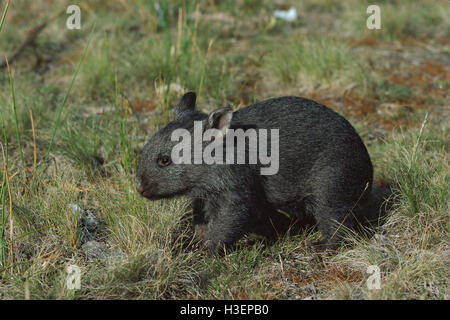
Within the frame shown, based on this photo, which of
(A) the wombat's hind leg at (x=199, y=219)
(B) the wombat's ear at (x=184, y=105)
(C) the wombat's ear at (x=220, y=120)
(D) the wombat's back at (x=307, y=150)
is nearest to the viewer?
(C) the wombat's ear at (x=220, y=120)

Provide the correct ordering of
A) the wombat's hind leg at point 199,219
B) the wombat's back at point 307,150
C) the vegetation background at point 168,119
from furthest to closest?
the wombat's hind leg at point 199,219
the wombat's back at point 307,150
the vegetation background at point 168,119

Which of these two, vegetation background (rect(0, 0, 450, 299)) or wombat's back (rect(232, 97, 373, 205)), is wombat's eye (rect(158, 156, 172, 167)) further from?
wombat's back (rect(232, 97, 373, 205))

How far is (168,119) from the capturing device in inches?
230

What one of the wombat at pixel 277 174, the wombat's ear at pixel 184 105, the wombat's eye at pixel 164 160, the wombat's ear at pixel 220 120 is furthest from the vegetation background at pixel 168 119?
the wombat's ear at pixel 220 120

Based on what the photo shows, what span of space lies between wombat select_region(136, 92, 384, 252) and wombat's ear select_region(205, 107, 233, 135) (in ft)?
0.04

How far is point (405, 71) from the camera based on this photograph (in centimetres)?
768

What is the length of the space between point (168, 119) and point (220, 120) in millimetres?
1846

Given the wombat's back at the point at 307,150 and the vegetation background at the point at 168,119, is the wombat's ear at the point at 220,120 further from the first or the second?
the vegetation background at the point at 168,119

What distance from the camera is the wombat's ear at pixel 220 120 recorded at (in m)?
4.02

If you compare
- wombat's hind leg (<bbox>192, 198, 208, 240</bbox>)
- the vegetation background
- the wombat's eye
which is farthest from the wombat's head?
wombat's hind leg (<bbox>192, 198, 208, 240</bbox>)

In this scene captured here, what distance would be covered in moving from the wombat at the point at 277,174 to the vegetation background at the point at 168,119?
0.98 feet

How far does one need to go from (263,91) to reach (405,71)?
2.28 metres

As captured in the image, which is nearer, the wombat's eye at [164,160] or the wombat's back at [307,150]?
the wombat's eye at [164,160]
